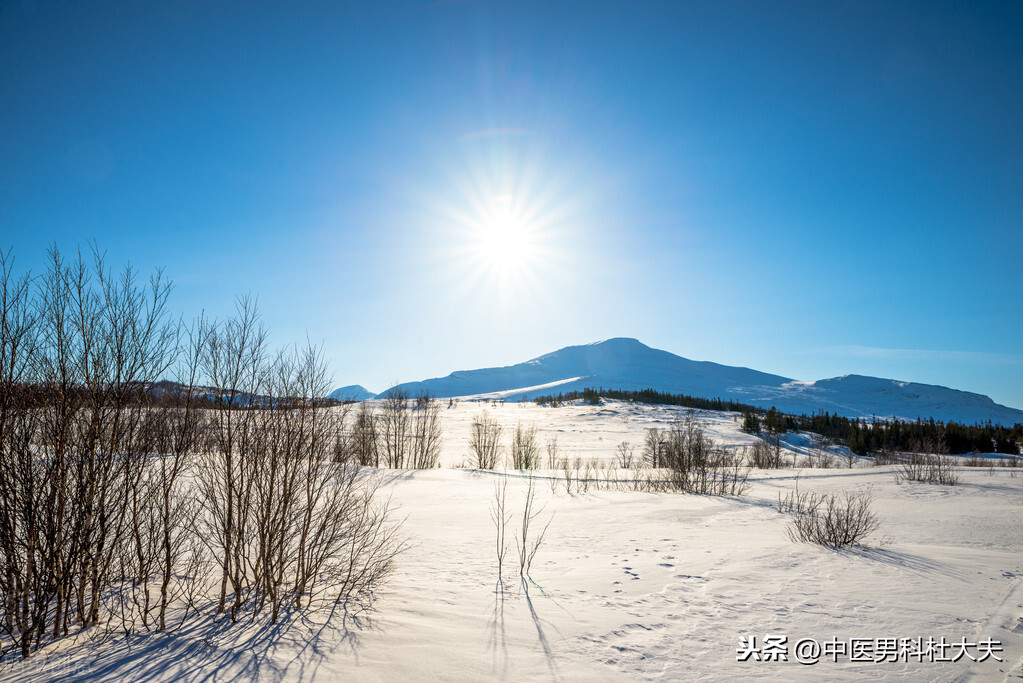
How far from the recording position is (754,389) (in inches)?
5940

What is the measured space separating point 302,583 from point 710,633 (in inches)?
163

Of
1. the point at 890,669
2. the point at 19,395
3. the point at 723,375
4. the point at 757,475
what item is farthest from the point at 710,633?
the point at 723,375

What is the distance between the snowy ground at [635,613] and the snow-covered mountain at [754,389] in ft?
334

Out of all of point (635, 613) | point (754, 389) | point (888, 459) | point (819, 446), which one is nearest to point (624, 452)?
point (888, 459)

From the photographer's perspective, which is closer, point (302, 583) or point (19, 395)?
Answer: point (19, 395)

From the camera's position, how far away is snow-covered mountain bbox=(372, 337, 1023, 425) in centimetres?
12550

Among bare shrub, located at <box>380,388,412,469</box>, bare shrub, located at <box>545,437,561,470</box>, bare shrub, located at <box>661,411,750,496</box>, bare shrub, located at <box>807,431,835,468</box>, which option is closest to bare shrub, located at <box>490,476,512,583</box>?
bare shrub, located at <box>661,411,750,496</box>

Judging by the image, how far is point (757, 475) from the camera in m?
18.9

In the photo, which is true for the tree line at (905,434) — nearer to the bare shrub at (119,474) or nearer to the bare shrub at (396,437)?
the bare shrub at (396,437)

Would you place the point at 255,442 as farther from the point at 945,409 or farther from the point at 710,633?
the point at 945,409

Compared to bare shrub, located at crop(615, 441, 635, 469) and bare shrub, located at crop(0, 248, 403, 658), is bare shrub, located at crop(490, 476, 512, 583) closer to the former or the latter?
bare shrub, located at crop(0, 248, 403, 658)

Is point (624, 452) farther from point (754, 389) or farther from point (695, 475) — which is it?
point (754, 389)

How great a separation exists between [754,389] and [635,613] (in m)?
165

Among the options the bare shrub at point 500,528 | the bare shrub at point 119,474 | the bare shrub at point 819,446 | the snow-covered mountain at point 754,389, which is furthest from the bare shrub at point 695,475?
the snow-covered mountain at point 754,389
